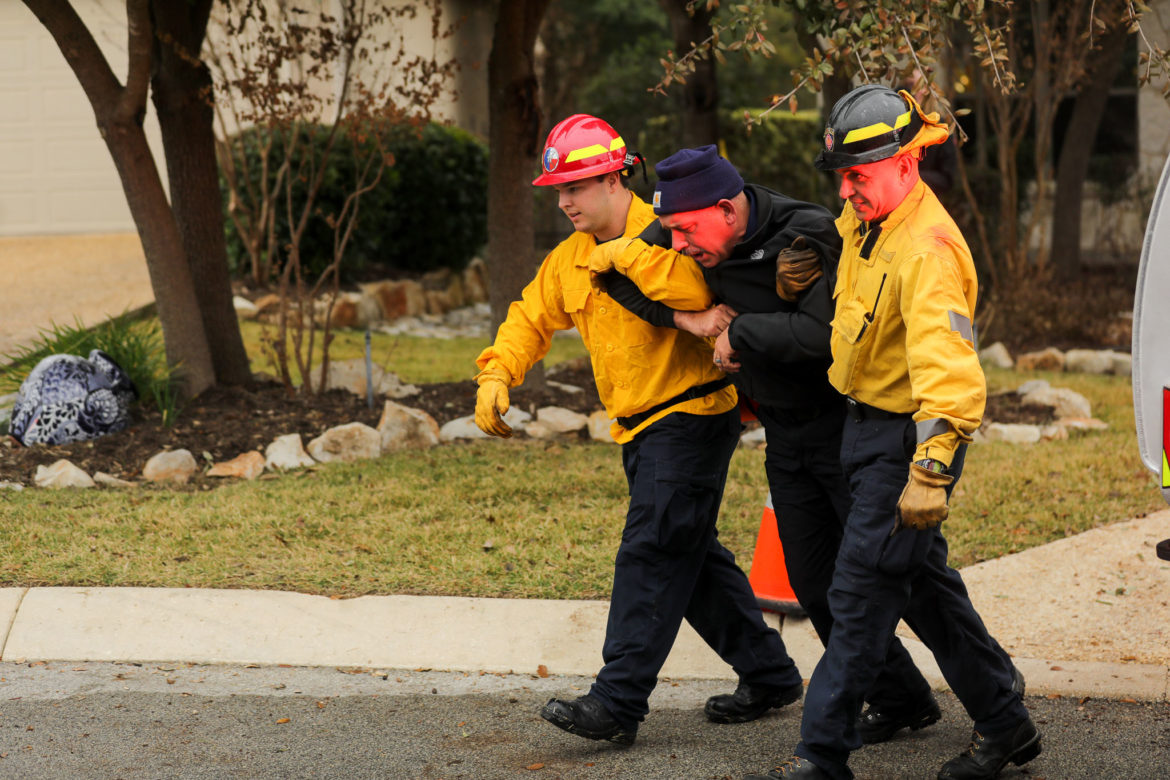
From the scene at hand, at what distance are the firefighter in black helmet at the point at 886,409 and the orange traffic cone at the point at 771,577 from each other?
136 centimetres

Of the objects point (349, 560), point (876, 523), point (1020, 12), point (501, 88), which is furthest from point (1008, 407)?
point (1020, 12)

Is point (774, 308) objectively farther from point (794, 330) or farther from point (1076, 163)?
point (1076, 163)

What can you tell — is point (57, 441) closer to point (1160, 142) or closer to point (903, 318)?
point (903, 318)

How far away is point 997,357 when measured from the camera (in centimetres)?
1020

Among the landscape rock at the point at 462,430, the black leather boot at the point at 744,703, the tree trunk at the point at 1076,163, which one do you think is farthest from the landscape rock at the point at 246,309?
the tree trunk at the point at 1076,163

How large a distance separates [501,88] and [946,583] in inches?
220

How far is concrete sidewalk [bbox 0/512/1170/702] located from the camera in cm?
444

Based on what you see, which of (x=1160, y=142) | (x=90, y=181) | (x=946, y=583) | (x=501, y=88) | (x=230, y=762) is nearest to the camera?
(x=946, y=583)

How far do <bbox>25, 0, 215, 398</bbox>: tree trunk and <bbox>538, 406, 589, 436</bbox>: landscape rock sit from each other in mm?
2118

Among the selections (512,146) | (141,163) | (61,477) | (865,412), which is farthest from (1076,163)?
(865,412)

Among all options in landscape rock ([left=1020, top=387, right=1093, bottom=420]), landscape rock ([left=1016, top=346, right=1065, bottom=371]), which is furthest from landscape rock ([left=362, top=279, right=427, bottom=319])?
landscape rock ([left=1020, top=387, right=1093, bottom=420])

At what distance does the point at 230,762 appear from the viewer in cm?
363

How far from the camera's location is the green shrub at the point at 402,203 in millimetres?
11500

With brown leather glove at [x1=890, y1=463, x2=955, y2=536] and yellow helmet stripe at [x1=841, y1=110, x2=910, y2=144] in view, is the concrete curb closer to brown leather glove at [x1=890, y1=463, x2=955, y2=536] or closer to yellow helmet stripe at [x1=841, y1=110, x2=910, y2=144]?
brown leather glove at [x1=890, y1=463, x2=955, y2=536]
